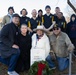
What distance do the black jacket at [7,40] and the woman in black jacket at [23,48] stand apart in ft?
0.84

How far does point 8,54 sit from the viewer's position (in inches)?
325

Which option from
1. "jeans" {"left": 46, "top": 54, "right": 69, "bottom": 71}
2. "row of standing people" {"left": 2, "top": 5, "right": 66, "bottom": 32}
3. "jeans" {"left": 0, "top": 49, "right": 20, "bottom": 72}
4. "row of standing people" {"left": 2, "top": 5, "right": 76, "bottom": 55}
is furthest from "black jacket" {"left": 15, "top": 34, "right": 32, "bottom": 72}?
"row of standing people" {"left": 2, "top": 5, "right": 66, "bottom": 32}

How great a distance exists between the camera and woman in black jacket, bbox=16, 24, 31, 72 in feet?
27.7

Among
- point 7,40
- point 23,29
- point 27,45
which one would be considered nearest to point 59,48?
point 27,45

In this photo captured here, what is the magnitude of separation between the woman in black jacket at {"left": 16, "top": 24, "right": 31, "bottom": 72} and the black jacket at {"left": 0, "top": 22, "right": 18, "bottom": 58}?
0.84 feet

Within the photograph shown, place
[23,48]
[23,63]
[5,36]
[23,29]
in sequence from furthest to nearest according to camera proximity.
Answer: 1. [23,63]
2. [23,48]
3. [23,29]
4. [5,36]

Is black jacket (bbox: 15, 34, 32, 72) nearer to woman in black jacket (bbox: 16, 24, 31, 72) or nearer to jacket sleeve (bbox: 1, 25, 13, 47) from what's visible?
woman in black jacket (bbox: 16, 24, 31, 72)

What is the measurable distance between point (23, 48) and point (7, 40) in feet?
1.91

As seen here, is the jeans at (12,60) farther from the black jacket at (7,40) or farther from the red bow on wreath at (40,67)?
the red bow on wreath at (40,67)

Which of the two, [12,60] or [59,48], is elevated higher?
[59,48]

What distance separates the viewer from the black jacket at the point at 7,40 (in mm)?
8203

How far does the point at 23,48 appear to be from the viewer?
850 cm

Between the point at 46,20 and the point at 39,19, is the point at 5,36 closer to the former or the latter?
the point at 39,19

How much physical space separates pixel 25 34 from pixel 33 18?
55.1 inches
